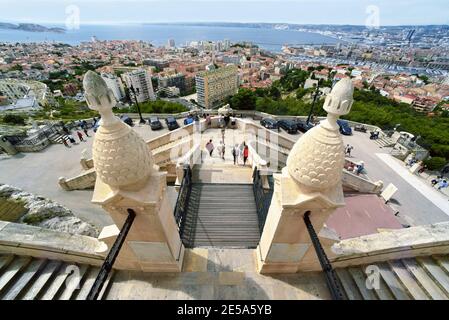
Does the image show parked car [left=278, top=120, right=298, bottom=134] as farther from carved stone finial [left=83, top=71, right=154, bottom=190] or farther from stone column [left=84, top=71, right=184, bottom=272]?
carved stone finial [left=83, top=71, right=154, bottom=190]

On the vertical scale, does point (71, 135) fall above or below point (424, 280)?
below

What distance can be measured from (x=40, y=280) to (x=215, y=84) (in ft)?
265

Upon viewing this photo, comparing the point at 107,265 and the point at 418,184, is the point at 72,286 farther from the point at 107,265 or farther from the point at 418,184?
the point at 418,184

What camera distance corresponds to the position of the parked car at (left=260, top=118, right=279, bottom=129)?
755 inches

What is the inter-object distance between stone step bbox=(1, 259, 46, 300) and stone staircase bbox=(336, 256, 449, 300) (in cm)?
757

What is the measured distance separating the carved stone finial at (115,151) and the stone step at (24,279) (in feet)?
10.9

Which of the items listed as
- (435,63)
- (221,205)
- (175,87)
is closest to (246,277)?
(221,205)

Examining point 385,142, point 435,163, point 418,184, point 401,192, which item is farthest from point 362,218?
point 435,163

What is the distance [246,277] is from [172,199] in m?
6.42

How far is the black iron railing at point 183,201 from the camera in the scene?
677cm

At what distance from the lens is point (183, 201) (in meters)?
7.65

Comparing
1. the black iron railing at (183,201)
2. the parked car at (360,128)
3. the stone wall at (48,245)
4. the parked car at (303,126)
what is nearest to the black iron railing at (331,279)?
the black iron railing at (183,201)

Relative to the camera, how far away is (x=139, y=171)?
3.52 m
